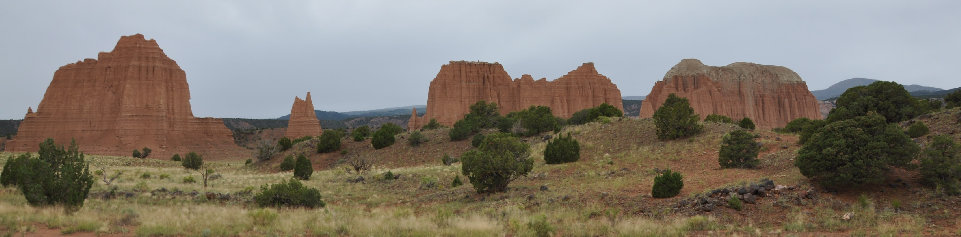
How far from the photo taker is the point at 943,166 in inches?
549

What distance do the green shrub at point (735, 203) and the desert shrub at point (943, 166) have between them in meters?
5.37

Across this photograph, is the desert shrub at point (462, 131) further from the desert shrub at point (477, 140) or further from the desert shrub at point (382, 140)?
the desert shrub at point (382, 140)

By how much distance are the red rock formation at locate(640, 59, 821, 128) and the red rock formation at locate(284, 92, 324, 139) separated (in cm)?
6648

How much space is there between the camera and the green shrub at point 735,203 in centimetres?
1341

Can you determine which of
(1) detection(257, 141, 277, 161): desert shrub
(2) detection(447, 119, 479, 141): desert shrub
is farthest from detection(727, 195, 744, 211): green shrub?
(1) detection(257, 141, 277, 161): desert shrub

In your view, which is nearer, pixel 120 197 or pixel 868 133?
pixel 868 133

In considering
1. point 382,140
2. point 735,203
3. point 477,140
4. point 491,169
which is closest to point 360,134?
point 382,140

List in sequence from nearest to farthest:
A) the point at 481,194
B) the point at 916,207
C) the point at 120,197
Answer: the point at 916,207
the point at 120,197
the point at 481,194

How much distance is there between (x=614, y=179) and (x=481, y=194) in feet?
19.4

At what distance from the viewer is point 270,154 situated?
52.2 meters

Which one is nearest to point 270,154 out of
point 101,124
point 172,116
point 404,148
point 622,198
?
point 404,148

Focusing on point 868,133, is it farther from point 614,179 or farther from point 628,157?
point 628,157

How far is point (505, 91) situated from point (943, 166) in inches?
3400

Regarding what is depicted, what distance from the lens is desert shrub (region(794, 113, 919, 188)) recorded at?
14.3 meters
